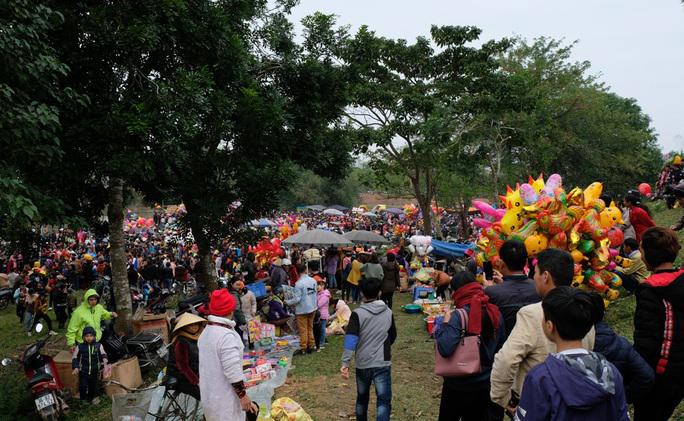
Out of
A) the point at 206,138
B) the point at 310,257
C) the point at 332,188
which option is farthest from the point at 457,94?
the point at 332,188

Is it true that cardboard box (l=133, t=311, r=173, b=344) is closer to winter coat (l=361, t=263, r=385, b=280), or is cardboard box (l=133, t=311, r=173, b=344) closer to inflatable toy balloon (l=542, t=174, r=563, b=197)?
winter coat (l=361, t=263, r=385, b=280)

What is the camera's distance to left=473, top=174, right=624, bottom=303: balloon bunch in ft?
22.1

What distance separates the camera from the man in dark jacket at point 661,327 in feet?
10.3

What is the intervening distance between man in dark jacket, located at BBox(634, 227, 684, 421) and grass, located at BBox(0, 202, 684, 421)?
196cm

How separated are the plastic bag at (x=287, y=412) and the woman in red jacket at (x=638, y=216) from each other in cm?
613

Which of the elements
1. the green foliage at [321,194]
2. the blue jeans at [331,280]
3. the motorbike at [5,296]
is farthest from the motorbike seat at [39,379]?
the green foliage at [321,194]

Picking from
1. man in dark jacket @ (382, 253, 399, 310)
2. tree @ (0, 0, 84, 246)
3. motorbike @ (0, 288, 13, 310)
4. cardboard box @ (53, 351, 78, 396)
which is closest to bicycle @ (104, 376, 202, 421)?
tree @ (0, 0, 84, 246)

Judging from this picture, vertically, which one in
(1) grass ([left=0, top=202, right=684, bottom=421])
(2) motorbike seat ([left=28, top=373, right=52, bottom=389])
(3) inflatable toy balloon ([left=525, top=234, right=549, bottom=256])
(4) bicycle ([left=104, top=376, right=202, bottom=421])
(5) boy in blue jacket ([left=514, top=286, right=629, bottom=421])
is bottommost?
(1) grass ([left=0, top=202, right=684, bottom=421])

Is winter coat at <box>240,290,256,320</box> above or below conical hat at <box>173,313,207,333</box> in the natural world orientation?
below

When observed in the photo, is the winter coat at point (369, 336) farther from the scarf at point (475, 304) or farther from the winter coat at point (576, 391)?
the winter coat at point (576, 391)

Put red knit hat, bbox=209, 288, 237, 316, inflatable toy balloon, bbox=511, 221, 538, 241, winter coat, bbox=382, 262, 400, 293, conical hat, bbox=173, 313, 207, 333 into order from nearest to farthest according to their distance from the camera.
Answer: red knit hat, bbox=209, 288, 237, 316, conical hat, bbox=173, 313, 207, 333, inflatable toy balloon, bbox=511, 221, 538, 241, winter coat, bbox=382, 262, 400, 293

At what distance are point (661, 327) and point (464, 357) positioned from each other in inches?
48.9

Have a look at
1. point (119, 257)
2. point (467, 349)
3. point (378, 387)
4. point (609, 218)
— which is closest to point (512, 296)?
point (467, 349)

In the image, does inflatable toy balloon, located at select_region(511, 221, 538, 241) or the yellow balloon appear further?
the yellow balloon
